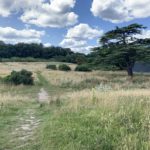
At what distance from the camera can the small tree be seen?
1602 inches

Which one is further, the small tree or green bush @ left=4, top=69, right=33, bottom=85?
the small tree

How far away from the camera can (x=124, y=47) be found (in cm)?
4100

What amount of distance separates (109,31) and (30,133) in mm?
35963

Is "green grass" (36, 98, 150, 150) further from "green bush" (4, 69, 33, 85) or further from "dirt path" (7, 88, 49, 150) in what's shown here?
"green bush" (4, 69, 33, 85)

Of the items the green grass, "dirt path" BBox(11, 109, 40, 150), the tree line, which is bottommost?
"dirt path" BBox(11, 109, 40, 150)

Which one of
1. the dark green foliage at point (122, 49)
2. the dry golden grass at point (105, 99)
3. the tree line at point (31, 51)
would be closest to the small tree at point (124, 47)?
the dark green foliage at point (122, 49)

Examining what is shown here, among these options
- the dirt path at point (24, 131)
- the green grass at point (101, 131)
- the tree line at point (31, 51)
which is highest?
the tree line at point (31, 51)

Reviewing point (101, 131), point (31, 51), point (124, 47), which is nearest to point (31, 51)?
point (31, 51)

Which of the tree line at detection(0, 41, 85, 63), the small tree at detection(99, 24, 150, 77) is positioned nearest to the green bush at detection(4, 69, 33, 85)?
the small tree at detection(99, 24, 150, 77)

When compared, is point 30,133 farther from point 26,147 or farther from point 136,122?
point 136,122

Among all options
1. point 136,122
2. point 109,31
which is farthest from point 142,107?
point 109,31

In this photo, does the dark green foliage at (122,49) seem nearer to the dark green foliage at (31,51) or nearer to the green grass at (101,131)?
the green grass at (101,131)

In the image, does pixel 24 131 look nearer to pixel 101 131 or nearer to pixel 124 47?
pixel 101 131

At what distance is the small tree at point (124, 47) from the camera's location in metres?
40.7
